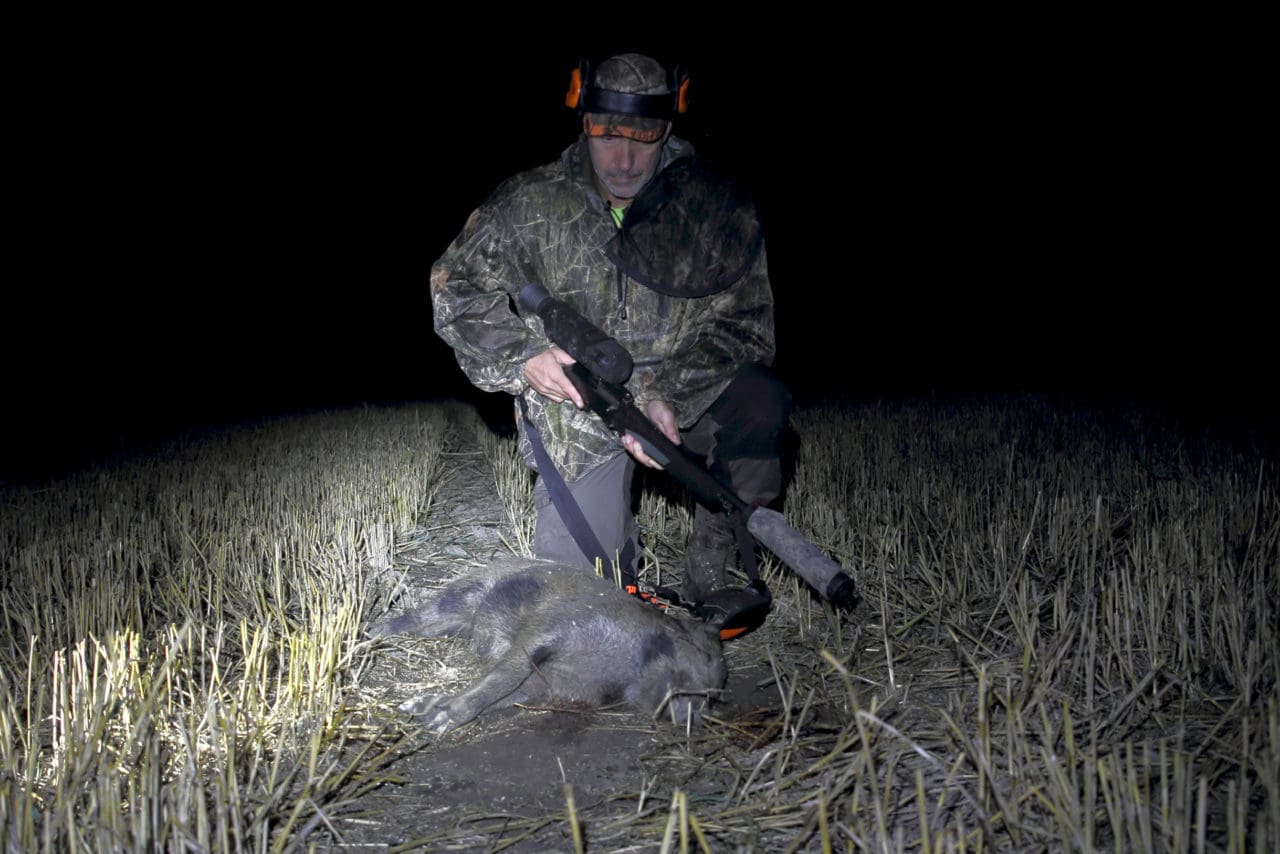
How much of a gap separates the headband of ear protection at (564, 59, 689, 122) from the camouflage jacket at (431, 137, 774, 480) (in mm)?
313

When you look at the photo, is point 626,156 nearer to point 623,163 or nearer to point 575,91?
point 623,163

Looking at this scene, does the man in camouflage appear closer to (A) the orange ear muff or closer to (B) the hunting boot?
(B) the hunting boot

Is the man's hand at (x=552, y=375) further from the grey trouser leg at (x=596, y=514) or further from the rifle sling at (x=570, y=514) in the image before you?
the grey trouser leg at (x=596, y=514)

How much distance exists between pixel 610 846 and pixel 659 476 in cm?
370

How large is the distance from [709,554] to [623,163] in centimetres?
182

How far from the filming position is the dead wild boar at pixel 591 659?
271 cm

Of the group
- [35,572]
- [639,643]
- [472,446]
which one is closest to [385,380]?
[472,446]

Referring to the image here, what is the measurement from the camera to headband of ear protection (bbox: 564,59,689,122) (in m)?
3.63

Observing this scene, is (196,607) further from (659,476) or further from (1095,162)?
(1095,162)

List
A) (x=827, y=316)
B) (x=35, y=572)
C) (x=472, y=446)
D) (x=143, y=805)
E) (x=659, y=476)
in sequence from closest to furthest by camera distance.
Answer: (x=143, y=805)
(x=35, y=572)
(x=659, y=476)
(x=472, y=446)
(x=827, y=316)

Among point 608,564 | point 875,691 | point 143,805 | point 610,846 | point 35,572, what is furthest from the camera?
point 608,564

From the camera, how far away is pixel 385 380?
17203mm

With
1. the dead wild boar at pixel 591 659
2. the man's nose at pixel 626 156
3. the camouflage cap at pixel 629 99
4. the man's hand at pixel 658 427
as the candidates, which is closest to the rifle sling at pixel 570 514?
the man's hand at pixel 658 427

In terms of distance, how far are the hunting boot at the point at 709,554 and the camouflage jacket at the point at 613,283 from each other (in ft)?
1.69
